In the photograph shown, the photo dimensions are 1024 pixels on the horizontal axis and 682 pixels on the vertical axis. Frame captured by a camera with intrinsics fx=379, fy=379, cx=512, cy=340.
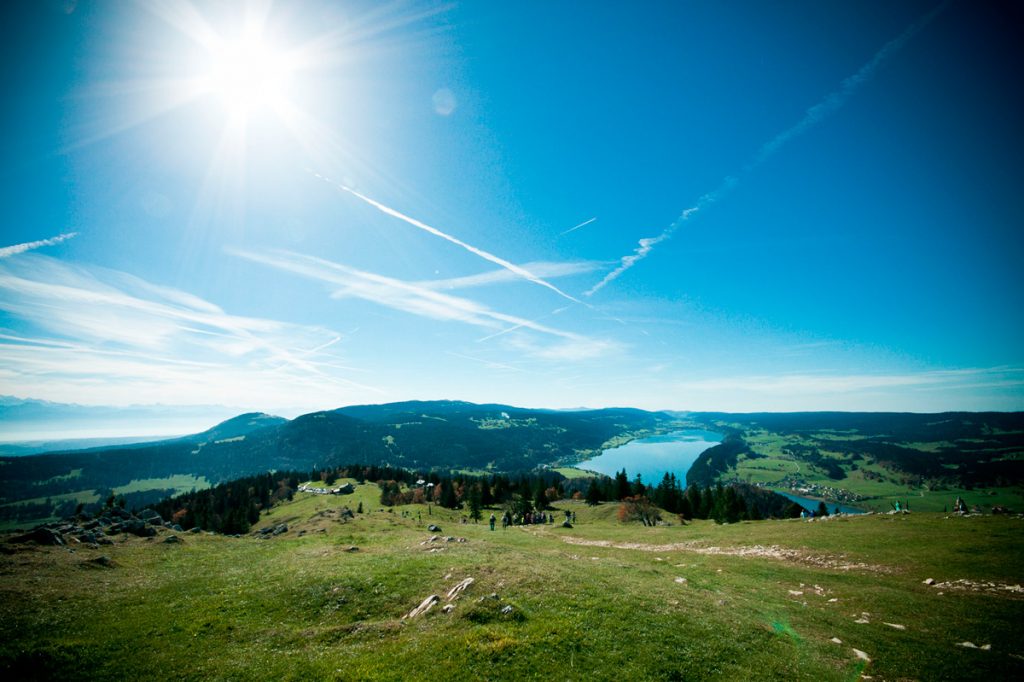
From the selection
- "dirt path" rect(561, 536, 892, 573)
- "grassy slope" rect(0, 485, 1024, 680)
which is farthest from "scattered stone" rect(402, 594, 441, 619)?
"dirt path" rect(561, 536, 892, 573)

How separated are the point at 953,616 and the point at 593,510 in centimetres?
6354

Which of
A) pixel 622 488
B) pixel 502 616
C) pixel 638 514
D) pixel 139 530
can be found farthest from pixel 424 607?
pixel 622 488

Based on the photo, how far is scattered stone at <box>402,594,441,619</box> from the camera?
18.0 m

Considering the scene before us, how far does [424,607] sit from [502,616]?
4603 millimetres

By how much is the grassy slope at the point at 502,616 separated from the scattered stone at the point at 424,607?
1.94ft

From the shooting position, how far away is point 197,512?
111562 mm

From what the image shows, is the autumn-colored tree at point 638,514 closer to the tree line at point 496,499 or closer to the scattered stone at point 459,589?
the tree line at point 496,499

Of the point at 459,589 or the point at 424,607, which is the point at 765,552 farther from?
the point at 424,607

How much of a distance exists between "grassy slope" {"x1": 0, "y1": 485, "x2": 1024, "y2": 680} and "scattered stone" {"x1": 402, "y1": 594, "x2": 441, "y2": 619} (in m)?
0.59

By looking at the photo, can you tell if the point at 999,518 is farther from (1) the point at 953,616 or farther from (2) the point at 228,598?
(2) the point at 228,598

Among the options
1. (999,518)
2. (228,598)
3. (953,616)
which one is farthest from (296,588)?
(999,518)

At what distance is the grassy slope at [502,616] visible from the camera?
1413 centimetres

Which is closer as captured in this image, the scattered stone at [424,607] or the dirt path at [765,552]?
the scattered stone at [424,607]

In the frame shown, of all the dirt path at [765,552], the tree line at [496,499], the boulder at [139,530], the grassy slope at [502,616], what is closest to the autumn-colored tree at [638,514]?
the tree line at [496,499]
